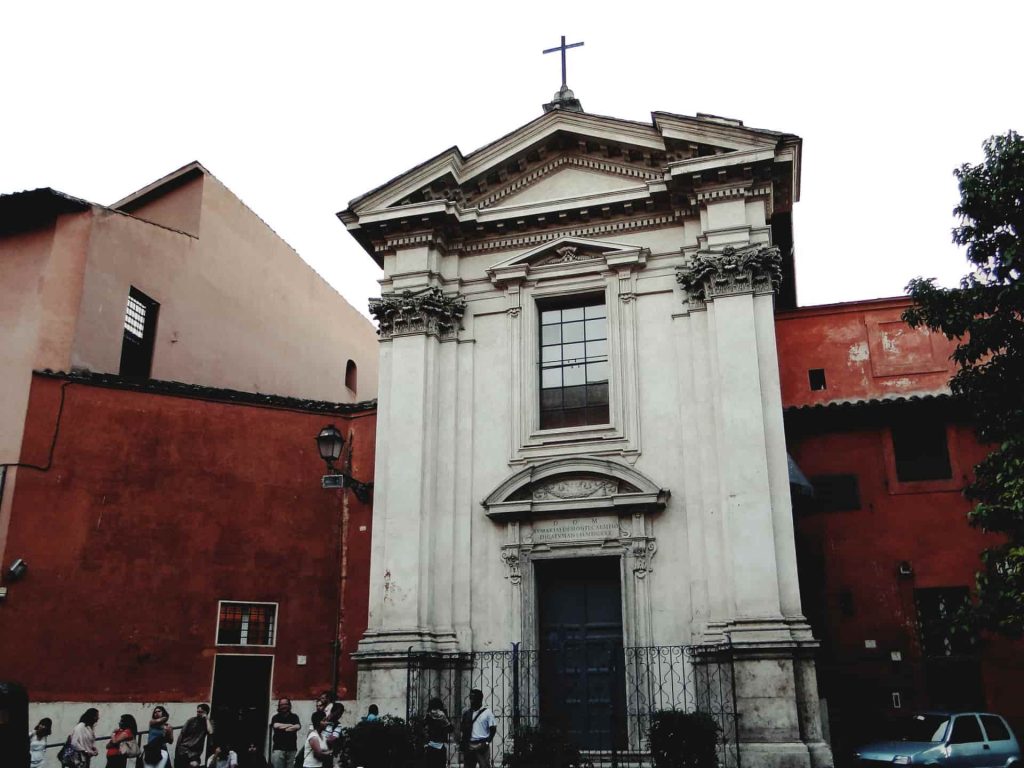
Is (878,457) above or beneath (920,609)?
above

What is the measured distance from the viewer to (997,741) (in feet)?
46.8

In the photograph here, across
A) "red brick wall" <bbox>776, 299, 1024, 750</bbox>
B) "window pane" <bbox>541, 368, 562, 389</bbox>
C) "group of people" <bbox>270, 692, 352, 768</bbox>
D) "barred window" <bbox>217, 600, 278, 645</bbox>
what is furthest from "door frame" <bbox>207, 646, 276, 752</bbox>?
"red brick wall" <bbox>776, 299, 1024, 750</bbox>

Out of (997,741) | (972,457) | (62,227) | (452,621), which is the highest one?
(62,227)

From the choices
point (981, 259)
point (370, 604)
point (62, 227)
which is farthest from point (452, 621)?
point (62, 227)

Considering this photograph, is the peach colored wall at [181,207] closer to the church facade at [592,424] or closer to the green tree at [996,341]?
the church facade at [592,424]

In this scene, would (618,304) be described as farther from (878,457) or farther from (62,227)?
(62,227)

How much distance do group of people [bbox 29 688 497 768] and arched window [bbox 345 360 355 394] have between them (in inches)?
618

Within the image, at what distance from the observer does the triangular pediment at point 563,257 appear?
16755 millimetres

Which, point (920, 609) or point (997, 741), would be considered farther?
point (920, 609)

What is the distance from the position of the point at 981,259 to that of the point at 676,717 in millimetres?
7324

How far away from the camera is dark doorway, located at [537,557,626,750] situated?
14.7 meters

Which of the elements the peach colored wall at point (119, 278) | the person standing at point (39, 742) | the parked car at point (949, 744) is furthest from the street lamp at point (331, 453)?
the parked car at point (949, 744)

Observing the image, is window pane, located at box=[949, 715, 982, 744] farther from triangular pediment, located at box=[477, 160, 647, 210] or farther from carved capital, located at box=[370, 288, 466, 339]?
carved capital, located at box=[370, 288, 466, 339]

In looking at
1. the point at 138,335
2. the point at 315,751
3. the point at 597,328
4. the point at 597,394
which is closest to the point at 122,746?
the point at 315,751
